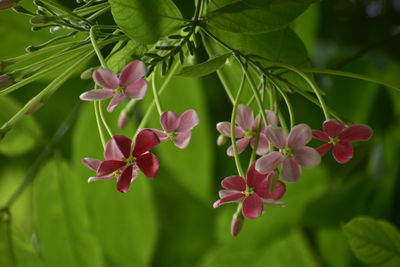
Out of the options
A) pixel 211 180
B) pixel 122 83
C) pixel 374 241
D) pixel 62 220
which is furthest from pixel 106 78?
pixel 211 180

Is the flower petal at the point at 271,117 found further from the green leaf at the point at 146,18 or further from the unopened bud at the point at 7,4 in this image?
the unopened bud at the point at 7,4

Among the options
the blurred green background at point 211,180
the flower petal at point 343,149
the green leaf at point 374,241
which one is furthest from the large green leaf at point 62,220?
the flower petal at point 343,149

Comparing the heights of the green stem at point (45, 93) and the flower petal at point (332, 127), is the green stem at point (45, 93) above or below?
above

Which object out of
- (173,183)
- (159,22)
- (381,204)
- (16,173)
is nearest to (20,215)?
(16,173)

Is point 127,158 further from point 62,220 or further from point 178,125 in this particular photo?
point 62,220

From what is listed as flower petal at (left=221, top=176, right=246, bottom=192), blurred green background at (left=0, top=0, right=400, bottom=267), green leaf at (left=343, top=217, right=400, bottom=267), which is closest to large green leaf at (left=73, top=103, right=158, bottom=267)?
blurred green background at (left=0, top=0, right=400, bottom=267)

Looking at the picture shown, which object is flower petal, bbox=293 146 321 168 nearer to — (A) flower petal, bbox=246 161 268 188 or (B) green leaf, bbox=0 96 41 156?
(A) flower petal, bbox=246 161 268 188

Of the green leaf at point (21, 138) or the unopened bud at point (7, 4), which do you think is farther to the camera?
the green leaf at point (21, 138)
